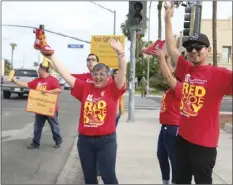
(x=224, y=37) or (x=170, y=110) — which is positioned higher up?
(x=224, y=37)

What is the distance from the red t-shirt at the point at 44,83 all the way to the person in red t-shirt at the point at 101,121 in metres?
4.54

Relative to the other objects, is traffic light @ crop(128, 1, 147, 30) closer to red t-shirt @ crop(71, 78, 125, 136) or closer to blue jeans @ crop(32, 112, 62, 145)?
blue jeans @ crop(32, 112, 62, 145)

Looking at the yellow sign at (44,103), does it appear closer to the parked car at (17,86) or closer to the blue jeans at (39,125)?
the blue jeans at (39,125)

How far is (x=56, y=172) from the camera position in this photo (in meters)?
7.27

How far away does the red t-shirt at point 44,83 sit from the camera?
9289mm

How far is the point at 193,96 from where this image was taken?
4.05m

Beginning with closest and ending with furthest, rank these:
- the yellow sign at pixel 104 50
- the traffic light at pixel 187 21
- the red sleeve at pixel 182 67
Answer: the red sleeve at pixel 182 67 → the traffic light at pixel 187 21 → the yellow sign at pixel 104 50

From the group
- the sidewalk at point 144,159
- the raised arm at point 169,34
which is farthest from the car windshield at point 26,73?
the raised arm at point 169,34

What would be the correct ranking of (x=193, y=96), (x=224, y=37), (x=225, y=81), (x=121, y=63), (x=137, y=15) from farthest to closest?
(x=224, y=37)
(x=137, y=15)
(x=121, y=63)
(x=193, y=96)
(x=225, y=81)

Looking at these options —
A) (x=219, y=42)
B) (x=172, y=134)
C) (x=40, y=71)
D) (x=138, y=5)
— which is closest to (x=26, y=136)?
(x=40, y=71)

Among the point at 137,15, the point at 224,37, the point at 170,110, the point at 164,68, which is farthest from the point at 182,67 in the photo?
the point at 224,37

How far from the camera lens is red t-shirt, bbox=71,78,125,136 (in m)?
4.72

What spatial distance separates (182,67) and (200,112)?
57 centimetres

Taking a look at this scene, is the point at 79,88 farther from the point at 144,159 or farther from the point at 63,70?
the point at 144,159
